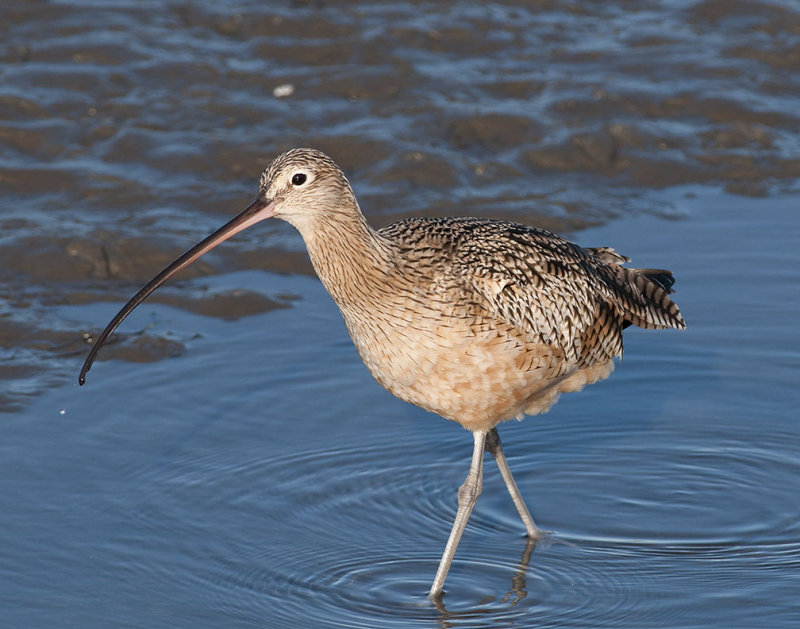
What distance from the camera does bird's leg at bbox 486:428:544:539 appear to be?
5.87 meters

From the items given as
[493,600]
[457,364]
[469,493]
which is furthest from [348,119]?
[493,600]

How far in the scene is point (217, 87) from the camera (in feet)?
33.0

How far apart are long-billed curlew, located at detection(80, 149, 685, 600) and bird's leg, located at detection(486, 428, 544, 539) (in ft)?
0.90

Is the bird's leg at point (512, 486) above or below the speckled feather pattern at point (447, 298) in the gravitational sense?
below

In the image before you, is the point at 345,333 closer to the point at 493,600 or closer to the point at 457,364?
the point at 457,364

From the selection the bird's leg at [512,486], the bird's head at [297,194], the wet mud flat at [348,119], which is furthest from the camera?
the wet mud flat at [348,119]

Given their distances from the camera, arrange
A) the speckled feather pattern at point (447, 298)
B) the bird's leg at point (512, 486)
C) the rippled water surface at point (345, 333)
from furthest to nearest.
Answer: the bird's leg at point (512, 486) → the rippled water surface at point (345, 333) → the speckled feather pattern at point (447, 298)

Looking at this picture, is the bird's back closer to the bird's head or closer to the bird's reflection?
the bird's head

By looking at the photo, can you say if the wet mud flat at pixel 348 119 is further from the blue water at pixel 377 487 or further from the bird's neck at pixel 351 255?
the bird's neck at pixel 351 255

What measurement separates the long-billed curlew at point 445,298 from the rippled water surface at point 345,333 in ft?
1.95

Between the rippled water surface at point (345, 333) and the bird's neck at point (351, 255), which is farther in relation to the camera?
the rippled water surface at point (345, 333)

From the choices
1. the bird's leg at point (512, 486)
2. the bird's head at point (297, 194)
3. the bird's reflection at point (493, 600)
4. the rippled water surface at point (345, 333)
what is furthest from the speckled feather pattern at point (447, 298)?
the rippled water surface at point (345, 333)

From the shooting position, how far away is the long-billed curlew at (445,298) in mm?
5207

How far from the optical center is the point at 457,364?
17.2 feet
